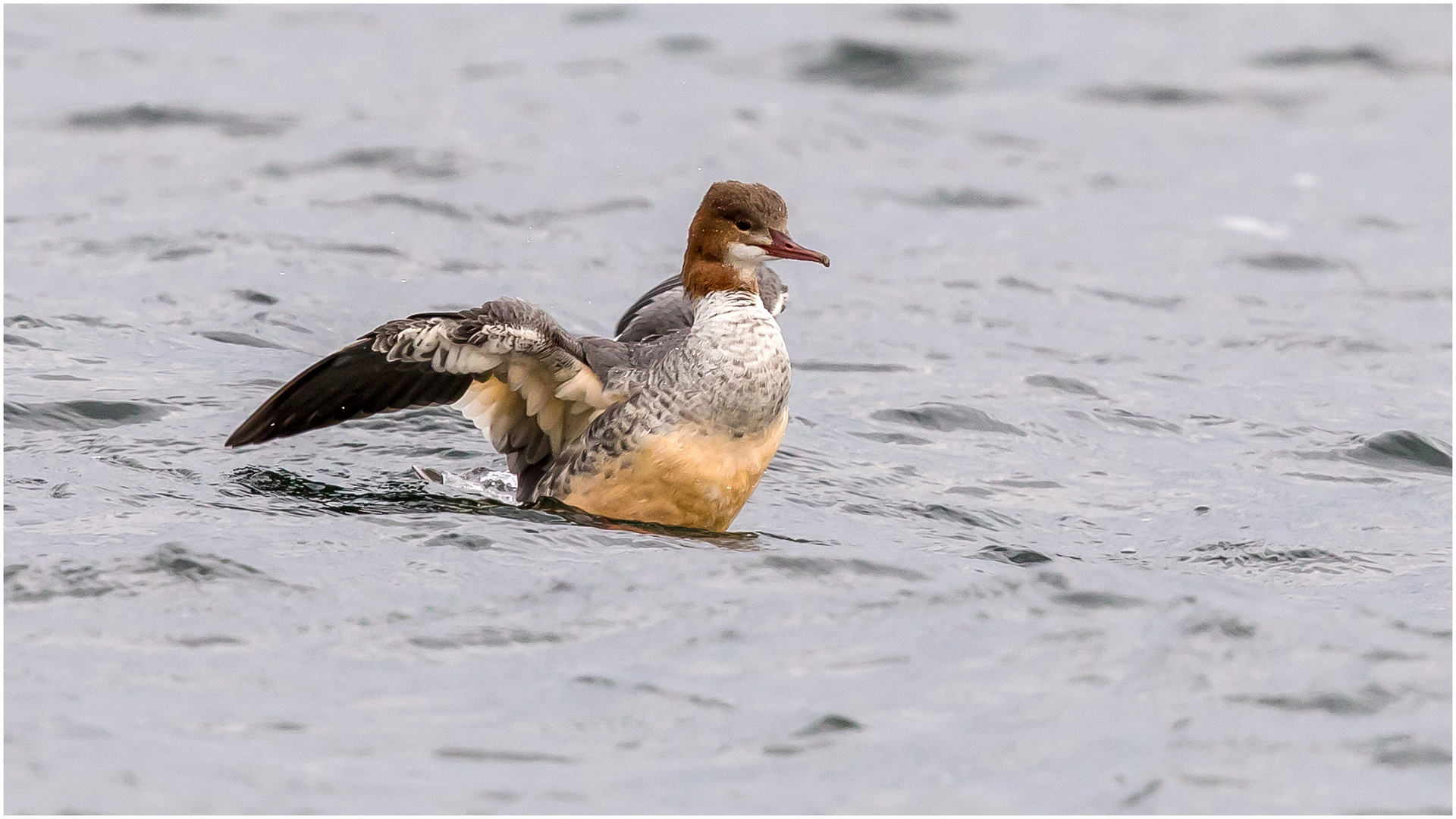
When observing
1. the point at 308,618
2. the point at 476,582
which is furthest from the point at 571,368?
the point at 308,618

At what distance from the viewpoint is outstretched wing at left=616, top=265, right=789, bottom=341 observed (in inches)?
348

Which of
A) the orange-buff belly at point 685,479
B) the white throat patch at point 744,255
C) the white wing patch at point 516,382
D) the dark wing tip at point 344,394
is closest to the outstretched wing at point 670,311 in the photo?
the white wing patch at point 516,382

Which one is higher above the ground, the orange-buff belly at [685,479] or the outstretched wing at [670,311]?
the outstretched wing at [670,311]

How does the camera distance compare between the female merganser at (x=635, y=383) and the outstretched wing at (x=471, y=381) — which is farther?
the female merganser at (x=635, y=383)

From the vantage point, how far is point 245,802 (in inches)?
191

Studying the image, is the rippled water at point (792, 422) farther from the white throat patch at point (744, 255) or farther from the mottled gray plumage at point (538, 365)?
the white throat patch at point (744, 255)

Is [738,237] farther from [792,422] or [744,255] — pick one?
[792,422]

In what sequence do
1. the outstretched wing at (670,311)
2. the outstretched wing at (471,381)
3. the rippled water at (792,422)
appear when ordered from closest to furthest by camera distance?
the rippled water at (792,422)
the outstretched wing at (471,381)
the outstretched wing at (670,311)

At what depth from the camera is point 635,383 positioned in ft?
24.9

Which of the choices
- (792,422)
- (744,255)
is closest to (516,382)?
(744,255)

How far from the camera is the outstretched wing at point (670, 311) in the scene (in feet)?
29.0

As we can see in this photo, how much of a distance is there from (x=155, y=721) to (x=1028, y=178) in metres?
11.7

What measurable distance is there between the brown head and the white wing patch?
2.31 ft

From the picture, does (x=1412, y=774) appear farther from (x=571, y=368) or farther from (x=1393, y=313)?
(x=1393, y=313)
